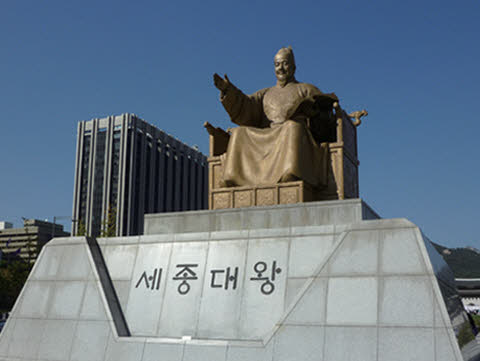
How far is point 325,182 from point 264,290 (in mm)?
2876

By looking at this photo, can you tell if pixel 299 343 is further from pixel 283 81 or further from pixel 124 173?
pixel 124 173

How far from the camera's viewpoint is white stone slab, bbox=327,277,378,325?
21.6 ft

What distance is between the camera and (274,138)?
378 inches

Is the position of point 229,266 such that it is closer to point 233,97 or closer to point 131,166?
point 233,97

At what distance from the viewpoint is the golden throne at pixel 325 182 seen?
897 centimetres

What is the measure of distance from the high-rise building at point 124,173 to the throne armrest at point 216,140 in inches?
1647

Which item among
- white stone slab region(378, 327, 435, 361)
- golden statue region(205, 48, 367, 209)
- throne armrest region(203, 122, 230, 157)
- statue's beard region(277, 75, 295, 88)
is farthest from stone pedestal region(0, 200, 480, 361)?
statue's beard region(277, 75, 295, 88)

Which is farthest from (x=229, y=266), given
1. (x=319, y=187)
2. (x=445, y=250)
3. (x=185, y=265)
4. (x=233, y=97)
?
(x=445, y=250)

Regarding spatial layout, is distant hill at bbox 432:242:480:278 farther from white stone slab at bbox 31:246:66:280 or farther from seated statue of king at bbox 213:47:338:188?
white stone slab at bbox 31:246:66:280

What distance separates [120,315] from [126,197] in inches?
1786

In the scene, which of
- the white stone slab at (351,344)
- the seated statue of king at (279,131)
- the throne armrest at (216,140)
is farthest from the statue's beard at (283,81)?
the white stone slab at (351,344)

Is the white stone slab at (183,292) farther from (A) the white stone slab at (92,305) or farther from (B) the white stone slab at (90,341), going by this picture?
(A) the white stone slab at (92,305)

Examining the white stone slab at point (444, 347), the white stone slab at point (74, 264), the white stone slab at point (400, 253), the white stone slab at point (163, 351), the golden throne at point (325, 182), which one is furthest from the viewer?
the golden throne at point (325, 182)

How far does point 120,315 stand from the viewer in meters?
8.14
